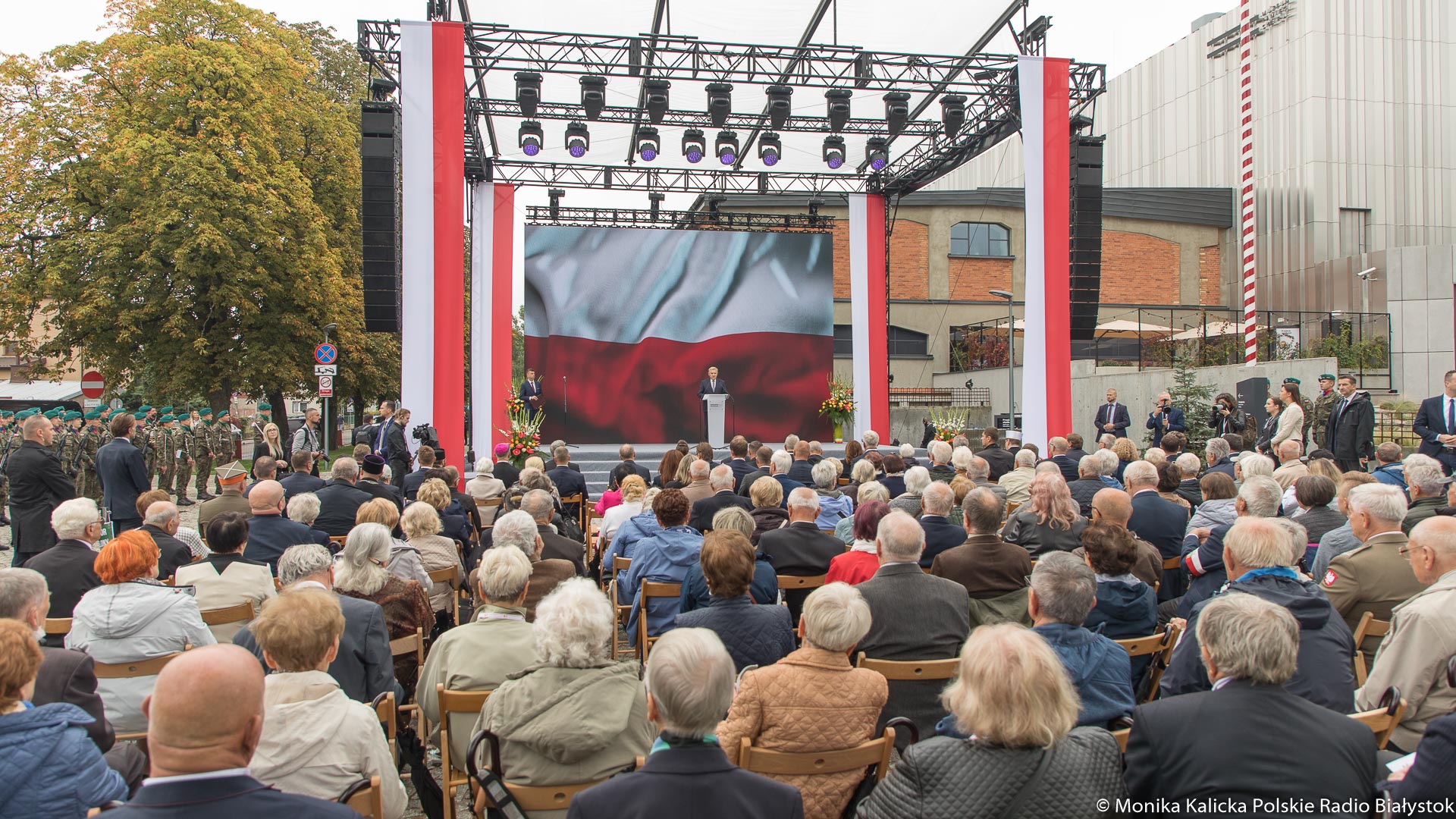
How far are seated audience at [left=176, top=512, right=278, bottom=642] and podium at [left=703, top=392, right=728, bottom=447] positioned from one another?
35.8ft

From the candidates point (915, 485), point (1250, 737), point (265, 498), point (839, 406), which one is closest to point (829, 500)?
point (915, 485)

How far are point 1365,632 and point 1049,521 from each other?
151cm

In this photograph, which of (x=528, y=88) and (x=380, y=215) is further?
(x=528, y=88)

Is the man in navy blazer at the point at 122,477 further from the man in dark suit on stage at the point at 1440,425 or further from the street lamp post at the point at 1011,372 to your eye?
the street lamp post at the point at 1011,372

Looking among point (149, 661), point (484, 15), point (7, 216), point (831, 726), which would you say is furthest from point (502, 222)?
point (831, 726)

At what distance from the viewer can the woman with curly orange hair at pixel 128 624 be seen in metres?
3.00

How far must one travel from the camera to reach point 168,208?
15.9 metres

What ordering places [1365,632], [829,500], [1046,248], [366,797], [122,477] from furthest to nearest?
[1046,248], [122,477], [829,500], [1365,632], [366,797]

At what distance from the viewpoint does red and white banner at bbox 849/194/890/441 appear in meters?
15.3

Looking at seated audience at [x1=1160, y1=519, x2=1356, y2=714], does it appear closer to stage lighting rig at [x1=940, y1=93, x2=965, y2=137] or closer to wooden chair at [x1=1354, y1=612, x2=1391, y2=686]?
wooden chair at [x1=1354, y1=612, x2=1391, y2=686]

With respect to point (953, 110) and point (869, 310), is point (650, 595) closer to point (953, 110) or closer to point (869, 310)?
point (953, 110)

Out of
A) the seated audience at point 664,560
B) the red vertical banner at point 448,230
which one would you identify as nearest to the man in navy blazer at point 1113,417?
the red vertical banner at point 448,230

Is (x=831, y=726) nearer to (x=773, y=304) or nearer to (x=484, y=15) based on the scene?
(x=484, y=15)

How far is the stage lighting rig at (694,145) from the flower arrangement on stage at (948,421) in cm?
629
